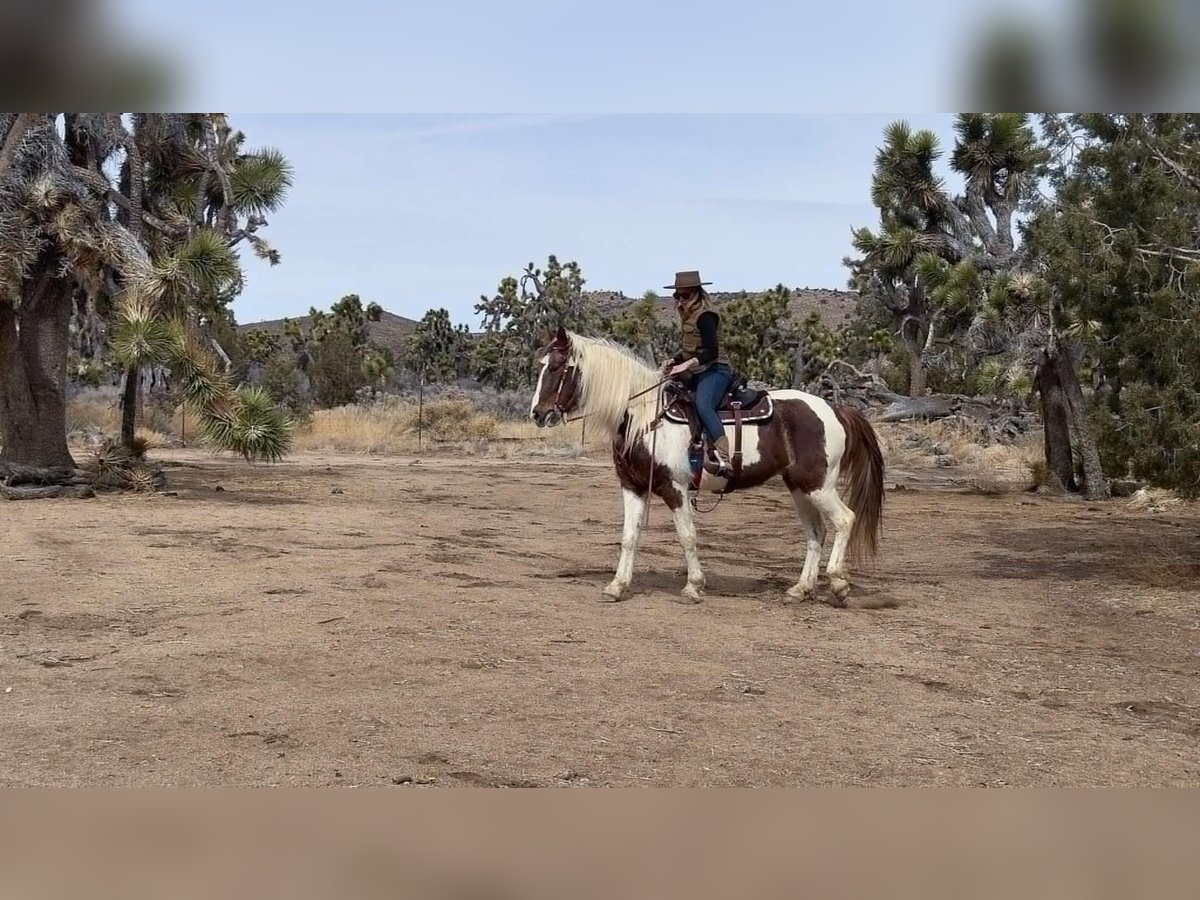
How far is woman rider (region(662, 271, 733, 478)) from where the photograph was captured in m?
8.40

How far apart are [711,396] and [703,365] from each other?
0.26m

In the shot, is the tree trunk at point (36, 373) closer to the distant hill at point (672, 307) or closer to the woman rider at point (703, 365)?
the woman rider at point (703, 365)

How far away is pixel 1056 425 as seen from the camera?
19.2 meters

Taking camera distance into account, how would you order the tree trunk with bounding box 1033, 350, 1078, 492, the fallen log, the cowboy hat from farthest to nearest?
the tree trunk with bounding box 1033, 350, 1078, 492 → the fallen log → the cowboy hat

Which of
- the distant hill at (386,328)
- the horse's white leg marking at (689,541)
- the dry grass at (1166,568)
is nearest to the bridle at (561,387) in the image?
the horse's white leg marking at (689,541)

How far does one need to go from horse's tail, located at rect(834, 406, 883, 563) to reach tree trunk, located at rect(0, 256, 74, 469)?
1210 centimetres

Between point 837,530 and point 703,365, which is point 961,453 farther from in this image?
point 703,365

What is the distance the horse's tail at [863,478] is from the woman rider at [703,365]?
1171 mm

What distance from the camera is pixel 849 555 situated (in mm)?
10172

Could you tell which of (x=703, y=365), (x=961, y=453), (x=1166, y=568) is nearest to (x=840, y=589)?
(x=703, y=365)

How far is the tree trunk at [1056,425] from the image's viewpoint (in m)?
19.0

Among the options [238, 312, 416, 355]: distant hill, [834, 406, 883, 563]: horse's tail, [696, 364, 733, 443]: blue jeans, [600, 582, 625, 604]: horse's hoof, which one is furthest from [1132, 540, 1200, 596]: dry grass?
[238, 312, 416, 355]: distant hill

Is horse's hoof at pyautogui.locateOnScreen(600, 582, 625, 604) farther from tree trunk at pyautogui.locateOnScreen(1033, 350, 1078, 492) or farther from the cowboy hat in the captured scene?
tree trunk at pyautogui.locateOnScreen(1033, 350, 1078, 492)

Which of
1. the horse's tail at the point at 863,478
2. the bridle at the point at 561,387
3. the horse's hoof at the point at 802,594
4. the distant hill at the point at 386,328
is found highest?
the distant hill at the point at 386,328
